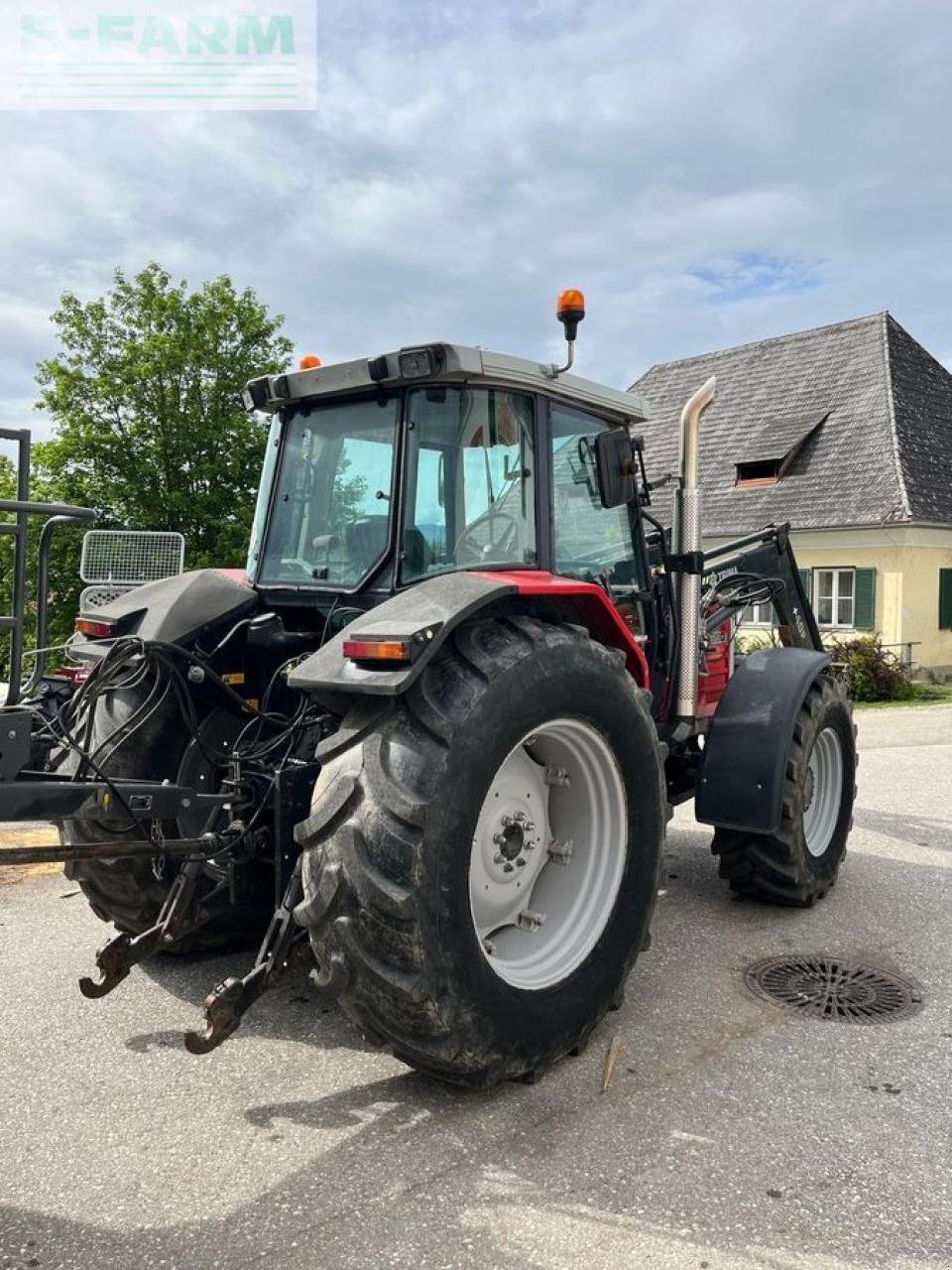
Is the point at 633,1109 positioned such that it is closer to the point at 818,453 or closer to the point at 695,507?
the point at 695,507

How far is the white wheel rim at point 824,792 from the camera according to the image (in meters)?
5.04

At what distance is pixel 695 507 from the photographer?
448 centimetres

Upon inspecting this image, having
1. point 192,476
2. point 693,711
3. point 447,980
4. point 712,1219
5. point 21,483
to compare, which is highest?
point 192,476

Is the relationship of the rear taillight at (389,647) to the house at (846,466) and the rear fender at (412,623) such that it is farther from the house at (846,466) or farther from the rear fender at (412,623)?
the house at (846,466)

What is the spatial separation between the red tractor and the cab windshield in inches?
0.4

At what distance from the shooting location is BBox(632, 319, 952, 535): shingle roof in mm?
18391

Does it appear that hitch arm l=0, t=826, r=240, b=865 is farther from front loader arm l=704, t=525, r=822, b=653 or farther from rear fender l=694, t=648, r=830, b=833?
front loader arm l=704, t=525, r=822, b=653

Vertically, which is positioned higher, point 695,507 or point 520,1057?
point 695,507

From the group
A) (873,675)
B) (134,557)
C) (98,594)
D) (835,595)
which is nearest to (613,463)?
(98,594)

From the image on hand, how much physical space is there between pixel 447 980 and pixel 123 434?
1907 cm

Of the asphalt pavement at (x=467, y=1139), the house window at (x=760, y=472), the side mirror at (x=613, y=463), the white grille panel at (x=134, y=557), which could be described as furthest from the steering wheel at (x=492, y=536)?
the house window at (x=760, y=472)

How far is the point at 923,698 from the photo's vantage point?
16578 mm

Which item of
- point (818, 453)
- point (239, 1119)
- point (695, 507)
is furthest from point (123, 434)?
point (239, 1119)

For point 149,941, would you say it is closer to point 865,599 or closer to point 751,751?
point 751,751
